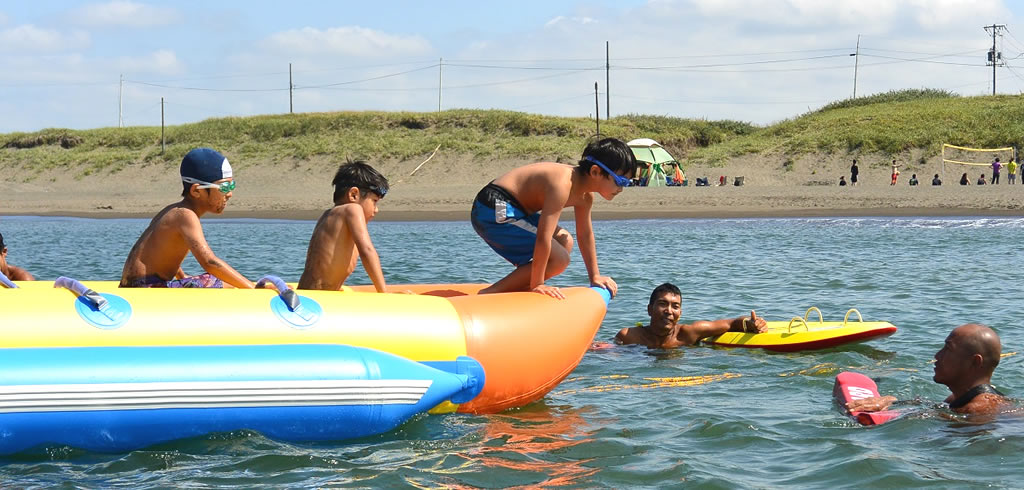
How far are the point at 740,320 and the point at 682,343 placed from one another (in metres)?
0.42

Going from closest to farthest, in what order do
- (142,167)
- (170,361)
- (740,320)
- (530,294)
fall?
(170,361), (530,294), (740,320), (142,167)

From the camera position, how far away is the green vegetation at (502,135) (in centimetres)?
3384

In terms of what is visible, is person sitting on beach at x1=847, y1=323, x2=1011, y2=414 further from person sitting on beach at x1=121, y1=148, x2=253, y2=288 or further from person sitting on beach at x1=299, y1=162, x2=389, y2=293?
person sitting on beach at x1=121, y1=148, x2=253, y2=288

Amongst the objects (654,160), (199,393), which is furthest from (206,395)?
(654,160)

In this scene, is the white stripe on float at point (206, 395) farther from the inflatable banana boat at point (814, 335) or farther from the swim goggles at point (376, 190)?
the inflatable banana boat at point (814, 335)

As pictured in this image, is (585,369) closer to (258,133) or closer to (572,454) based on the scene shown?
(572,454)

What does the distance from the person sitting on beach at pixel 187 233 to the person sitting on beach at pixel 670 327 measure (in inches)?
115

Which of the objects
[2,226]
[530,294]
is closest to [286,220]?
[2,226]

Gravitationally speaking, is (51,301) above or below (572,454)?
above

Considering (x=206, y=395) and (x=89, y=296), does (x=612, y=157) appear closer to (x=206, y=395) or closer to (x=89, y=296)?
(x=206, y=395)

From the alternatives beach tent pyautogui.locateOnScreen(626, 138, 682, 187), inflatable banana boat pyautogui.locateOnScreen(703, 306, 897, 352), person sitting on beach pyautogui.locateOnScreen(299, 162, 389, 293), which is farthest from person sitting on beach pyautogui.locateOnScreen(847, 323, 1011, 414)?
beach tent pyautogui.locateOnScreen(626, 138, 682, 187)

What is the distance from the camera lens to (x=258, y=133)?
1549 inches

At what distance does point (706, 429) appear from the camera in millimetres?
5102

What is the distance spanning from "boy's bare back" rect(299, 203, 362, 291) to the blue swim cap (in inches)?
20.6
